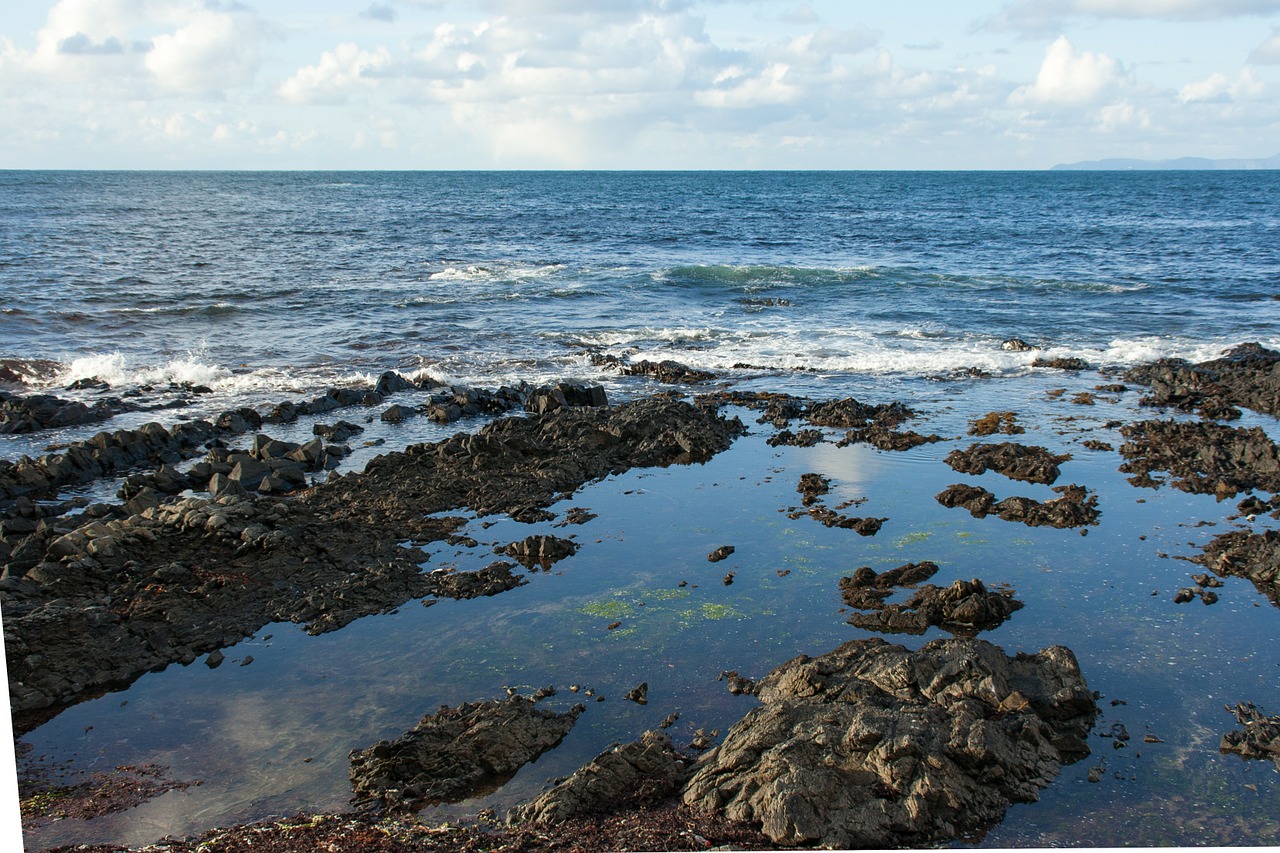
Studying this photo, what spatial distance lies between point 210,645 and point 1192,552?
10.6 metres

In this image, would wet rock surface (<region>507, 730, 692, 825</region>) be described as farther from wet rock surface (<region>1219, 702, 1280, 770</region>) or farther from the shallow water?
wet rock surface (<region>1219, 702, 1280, 770</region>)

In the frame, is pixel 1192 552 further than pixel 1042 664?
Yes

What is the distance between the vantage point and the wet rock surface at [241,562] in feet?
27.4

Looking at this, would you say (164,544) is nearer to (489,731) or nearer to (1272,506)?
(489,731)

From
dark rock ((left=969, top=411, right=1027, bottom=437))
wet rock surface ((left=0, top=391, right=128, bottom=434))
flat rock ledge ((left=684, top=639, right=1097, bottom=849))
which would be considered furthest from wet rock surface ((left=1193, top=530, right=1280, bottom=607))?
wet rock surface ((left=0, top=391, right=128, bottom=434))

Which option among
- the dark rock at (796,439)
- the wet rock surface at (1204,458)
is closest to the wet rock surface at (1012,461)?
the wet rock surface at (1204,458)

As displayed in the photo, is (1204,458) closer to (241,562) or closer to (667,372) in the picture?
(667,372)

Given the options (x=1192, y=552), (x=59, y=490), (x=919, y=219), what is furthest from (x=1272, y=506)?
(x=919, y=219)

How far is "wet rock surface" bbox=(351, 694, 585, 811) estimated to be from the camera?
255 inches

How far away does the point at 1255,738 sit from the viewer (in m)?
6.91

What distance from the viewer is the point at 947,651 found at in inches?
293

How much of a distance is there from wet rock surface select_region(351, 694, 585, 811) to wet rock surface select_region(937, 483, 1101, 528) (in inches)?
263

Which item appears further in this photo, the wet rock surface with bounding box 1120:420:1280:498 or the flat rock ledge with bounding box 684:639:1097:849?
the wet rock surface with bounding box 1120:420:1280:498

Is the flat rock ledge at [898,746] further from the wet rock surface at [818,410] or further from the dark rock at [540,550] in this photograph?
the wet rock surface at [818,410]
